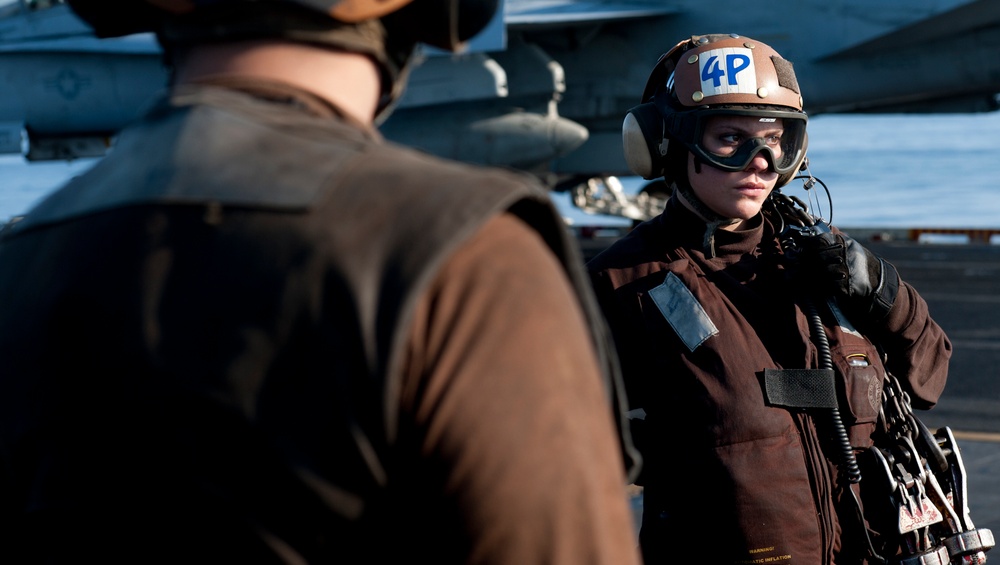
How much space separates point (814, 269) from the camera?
2.68 metres

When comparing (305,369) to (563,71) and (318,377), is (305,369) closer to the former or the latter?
(318,377)

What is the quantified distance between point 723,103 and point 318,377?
2199 millimetres

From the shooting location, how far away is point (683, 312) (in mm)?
2678

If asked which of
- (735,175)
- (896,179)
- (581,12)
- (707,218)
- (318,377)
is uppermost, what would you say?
(318,377)

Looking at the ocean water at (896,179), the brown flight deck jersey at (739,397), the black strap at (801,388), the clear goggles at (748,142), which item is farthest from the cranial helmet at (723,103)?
the ocean water at (896,179)

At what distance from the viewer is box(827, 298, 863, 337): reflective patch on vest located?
8.96ft

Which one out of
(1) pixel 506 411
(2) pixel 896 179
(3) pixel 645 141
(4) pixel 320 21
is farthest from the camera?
(2) pixel 896 179

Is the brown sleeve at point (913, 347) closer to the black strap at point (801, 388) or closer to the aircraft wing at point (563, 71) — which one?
the black strap at point (801, 388)

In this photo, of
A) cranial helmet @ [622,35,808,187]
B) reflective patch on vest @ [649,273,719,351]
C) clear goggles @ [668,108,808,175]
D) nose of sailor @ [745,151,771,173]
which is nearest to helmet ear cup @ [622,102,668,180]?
cranial helmet @ [622,35,808,187]

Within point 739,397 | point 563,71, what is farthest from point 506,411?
point 563,71

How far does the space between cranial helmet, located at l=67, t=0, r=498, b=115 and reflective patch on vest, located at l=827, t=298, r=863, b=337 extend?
64.1 inches

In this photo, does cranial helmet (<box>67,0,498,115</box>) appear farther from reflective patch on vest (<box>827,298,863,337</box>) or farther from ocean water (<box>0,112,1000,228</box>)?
ocean water (<box>0,112,1000,228</box>)

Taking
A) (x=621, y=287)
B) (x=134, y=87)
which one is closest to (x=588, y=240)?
(x=134, y=87)

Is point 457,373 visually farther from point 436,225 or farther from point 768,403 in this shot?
point 768,403
